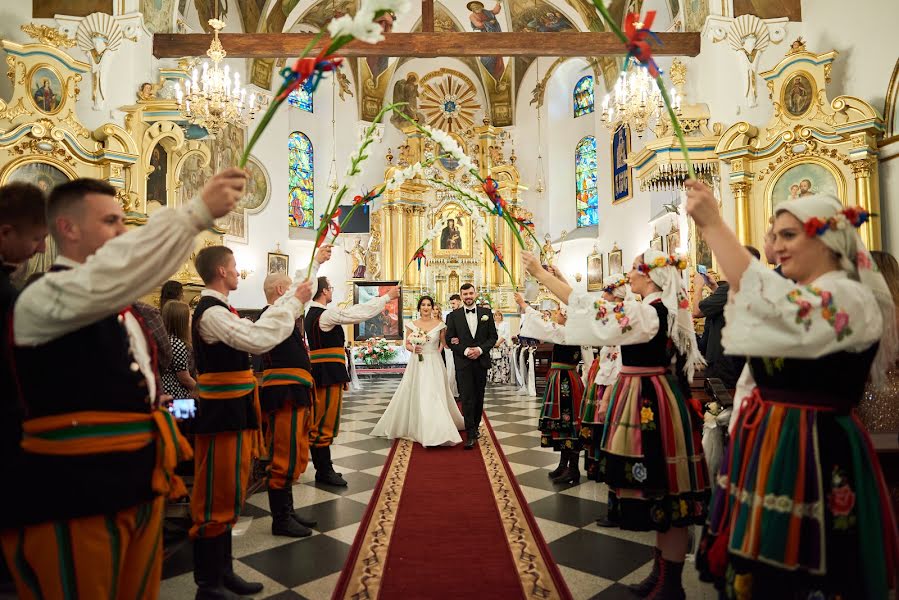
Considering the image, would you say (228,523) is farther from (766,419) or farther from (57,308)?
(766,419)

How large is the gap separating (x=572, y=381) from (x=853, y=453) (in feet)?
11.2

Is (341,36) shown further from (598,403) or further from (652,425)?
(598,403)

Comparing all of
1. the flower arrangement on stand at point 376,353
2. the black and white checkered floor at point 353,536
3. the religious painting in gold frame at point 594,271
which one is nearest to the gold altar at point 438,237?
the religious painting in gold frame at point 594,271

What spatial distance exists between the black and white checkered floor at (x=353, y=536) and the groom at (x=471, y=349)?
674mm

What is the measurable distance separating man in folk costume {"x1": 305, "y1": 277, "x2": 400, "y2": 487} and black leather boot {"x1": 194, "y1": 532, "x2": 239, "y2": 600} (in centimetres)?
199

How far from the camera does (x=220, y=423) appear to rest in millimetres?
2781

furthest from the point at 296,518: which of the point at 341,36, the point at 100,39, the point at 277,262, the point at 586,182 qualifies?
the point at 586,182

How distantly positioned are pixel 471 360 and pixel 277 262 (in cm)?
1107

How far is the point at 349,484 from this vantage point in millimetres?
4820

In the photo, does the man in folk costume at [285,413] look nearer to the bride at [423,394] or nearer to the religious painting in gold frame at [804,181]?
the bride at [423,394]

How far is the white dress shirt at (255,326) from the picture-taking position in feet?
8.31

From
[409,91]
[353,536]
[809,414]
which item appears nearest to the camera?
[809,414]

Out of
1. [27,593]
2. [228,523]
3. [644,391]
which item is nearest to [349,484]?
[228,523]

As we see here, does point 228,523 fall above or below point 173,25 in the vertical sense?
below
